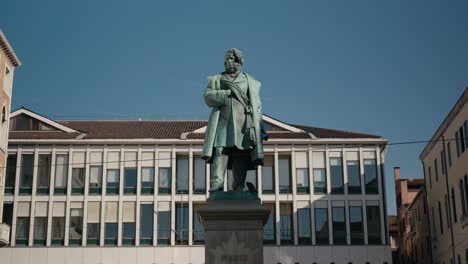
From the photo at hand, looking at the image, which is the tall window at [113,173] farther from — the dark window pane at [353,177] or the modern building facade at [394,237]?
the modern building facade at [394,237]

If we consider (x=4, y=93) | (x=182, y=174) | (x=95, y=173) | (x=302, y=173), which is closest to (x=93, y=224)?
(x=95, y=173)

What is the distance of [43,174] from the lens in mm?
62344

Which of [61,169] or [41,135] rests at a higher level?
[41,135]

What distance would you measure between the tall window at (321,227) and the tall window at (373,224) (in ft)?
11.4

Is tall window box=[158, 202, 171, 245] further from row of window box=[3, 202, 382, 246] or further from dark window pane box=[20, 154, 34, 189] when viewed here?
dark window pane box=[20, 154, 34, 189]

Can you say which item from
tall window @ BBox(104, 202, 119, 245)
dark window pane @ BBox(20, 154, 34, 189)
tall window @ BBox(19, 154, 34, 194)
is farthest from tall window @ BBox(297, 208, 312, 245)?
dark window pane @ BBox(20, 154, 34, 189)

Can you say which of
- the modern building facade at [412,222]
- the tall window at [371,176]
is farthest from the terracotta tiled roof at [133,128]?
the modern building facade at [412,222]

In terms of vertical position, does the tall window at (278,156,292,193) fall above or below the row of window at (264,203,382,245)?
above

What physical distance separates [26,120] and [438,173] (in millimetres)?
34817

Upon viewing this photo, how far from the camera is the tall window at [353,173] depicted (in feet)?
205

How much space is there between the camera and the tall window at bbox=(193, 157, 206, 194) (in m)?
62.1

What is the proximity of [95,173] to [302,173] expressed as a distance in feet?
56.6

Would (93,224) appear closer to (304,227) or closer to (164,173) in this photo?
(164,173)

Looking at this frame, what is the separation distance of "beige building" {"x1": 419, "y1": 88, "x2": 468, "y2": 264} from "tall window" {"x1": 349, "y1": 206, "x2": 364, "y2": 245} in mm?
6264
